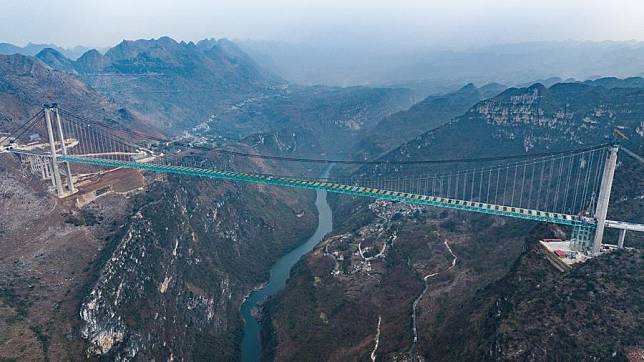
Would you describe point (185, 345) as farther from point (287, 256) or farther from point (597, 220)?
point (597, 220)

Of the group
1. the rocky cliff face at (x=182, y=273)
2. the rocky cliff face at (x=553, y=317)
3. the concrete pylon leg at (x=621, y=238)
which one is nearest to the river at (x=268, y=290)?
the rocky cliff face at (x=182, y=273)

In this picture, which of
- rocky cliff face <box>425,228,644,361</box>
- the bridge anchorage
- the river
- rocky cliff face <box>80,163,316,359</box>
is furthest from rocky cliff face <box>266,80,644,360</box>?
rocky cliff face <box>80,163,316,359</box>

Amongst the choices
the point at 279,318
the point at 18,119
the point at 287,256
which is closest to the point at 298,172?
the point at 287,256

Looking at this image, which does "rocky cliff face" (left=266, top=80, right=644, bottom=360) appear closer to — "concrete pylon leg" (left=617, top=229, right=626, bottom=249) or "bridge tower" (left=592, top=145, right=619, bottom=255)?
"concrete pylon leg" (left=617, top=229, right=626, bottom=249)

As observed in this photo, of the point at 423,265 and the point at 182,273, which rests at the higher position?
the point at 423,265

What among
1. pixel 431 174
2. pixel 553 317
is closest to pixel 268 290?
pixel 431 174

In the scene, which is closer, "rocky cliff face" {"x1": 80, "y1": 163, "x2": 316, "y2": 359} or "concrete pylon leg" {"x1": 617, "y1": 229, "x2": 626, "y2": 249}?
"concrete pylon leg" {"x1": 617, "y1": 229, "x2": 626, "y2": 249}

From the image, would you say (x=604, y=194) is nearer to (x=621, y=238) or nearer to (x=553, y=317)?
(x=621, y=238)
